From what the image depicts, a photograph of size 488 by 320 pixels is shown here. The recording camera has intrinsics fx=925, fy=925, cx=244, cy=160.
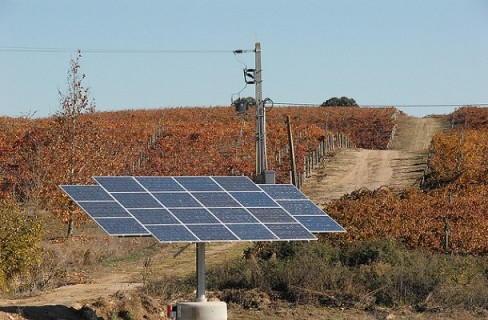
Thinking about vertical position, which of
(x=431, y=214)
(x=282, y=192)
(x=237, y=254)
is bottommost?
(x=237, y=254)

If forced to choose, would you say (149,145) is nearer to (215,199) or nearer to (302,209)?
(302,209)

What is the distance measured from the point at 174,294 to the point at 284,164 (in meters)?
37.0

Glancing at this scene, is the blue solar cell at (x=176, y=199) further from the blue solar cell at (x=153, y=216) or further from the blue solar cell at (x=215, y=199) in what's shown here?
the blue solar cell at (x=153, y=216)

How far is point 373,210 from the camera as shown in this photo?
3597 cm

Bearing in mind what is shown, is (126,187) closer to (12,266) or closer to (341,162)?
(12,266)

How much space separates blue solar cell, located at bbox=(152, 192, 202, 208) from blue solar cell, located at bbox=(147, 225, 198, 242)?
3.55 feet

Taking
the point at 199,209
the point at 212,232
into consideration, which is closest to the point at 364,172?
the point at 199,209

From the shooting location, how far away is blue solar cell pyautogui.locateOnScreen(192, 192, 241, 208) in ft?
63.9

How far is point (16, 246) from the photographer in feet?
76.1

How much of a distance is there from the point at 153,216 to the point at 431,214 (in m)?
19.8

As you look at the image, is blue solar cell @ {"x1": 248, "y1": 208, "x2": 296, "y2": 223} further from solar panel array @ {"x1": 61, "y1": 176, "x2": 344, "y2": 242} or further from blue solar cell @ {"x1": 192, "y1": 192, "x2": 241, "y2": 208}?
blue solar cell @ {"x1": 192, "y1": 192, "x2": 241, "y2": 208}

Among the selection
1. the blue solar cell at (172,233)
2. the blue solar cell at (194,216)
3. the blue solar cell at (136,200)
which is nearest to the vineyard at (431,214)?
the blue solar cell at (194,216)

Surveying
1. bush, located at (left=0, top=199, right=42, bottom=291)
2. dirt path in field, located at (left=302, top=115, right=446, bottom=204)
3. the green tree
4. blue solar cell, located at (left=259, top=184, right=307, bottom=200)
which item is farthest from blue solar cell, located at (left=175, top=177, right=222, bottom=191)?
the green tree

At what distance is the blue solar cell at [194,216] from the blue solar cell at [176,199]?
24cm
